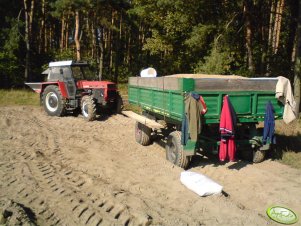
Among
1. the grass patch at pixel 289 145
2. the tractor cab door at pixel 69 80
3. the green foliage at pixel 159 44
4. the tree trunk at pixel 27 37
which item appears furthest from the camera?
the tree trunk at pixel 27 37

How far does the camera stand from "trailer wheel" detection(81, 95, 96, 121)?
477 inches

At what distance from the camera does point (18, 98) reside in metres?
17.9

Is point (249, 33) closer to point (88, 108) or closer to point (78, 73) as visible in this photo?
point (78, 73)

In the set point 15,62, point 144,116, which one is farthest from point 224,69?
point 15,62

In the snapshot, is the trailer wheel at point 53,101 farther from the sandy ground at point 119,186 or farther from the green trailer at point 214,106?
the green trailer at point 214,106

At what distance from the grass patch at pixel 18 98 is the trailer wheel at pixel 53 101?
3087 millimetres

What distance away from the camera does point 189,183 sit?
609 centimetres

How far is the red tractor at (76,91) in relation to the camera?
12.7 m


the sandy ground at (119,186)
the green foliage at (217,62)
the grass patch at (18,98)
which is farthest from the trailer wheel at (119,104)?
the grass patch at (18,98)

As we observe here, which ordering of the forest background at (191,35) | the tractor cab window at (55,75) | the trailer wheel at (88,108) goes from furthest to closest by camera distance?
the forest background at (191,35) → the tractor cab window at (55,75) → the trailer wheel at (88,108)

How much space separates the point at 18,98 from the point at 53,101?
16.7ft

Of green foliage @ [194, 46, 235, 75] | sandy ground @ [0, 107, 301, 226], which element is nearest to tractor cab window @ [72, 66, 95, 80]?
sandy ground @ [0, 107, 301, 226]

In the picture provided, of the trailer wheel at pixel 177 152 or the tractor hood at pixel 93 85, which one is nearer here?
the trailer wheel at pixel 177 152

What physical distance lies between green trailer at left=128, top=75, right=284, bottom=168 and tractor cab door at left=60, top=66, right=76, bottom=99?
536 cm
